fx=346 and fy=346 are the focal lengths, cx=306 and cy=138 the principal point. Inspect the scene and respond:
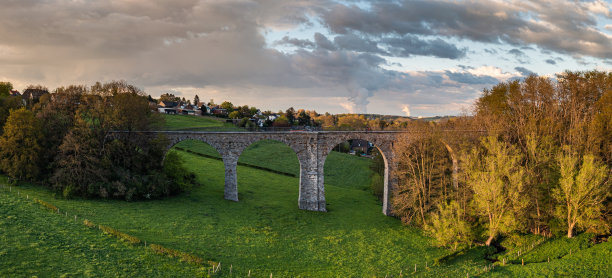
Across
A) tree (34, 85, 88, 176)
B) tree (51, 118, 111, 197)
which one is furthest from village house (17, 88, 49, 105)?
tree (51, 118, 111, 197)

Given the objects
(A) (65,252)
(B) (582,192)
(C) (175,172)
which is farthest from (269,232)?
(B) (582,192)

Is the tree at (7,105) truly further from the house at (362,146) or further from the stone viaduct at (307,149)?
the house at (362,146)

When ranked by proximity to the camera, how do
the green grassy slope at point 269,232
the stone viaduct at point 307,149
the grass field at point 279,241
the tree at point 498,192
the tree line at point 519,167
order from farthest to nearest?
the stone viaduct at point 307,149
the tree line at point 519,167
the tree at point 498,192
the green grassy slope at point 269,232
the grass field at point 279,241

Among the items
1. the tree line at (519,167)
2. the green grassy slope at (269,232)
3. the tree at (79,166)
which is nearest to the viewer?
the green grassy slope at (269,232)

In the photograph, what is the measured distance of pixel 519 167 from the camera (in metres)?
35.3

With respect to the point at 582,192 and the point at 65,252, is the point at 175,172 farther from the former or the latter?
the point at 582,192

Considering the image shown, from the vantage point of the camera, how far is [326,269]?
28406 mm

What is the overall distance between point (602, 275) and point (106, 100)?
5264cm

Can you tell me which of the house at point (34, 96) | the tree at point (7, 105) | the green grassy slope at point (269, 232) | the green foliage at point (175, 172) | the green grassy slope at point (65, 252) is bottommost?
the green grassy slope at point (269, 232)

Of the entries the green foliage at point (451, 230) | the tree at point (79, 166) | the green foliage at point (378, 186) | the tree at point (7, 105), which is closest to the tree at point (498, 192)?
the green foliage at point (451, 230)

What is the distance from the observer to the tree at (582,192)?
32.5m

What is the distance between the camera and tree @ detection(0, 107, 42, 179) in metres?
37.1

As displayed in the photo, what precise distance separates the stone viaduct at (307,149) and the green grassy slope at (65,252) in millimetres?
19148

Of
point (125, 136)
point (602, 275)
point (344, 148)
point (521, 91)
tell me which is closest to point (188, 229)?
point (125, 136)
